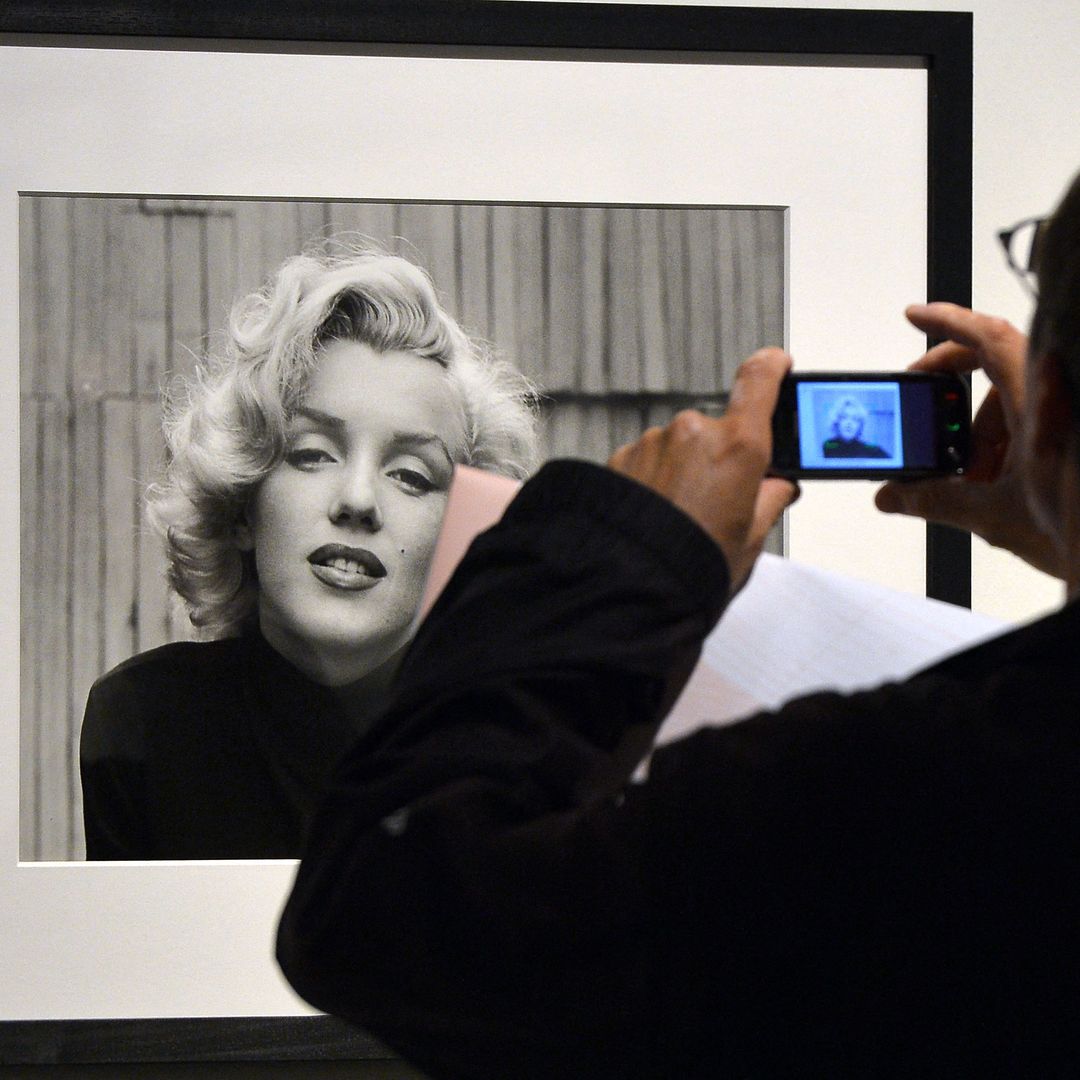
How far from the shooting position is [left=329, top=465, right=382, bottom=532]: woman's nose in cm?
103

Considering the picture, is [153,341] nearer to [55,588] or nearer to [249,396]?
[249,396]

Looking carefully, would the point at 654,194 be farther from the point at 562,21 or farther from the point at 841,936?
the point at 841,936

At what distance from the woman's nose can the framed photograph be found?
16 centimetres

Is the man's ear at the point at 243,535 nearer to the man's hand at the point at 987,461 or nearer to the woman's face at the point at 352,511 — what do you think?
the woman's face at the point at 352,511

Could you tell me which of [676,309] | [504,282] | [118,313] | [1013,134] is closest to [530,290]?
[504,282]

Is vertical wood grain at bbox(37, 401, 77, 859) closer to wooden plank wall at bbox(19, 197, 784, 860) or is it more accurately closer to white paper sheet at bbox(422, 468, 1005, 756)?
wooden plank wall at bbox(19, 197, 784, 860)

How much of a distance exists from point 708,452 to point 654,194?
71cm

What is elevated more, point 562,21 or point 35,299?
point 562,21

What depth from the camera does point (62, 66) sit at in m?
1.04

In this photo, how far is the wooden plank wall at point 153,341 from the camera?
1.03 metres

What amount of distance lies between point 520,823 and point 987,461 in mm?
358

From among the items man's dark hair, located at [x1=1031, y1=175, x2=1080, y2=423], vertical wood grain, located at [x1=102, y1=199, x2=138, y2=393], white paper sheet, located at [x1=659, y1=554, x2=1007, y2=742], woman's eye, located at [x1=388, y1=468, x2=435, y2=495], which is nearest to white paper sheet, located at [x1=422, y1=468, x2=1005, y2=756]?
white paper sheet, located at [x1=659, y1=554, x2=1007, y2=742]

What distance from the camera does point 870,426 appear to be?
56 cm

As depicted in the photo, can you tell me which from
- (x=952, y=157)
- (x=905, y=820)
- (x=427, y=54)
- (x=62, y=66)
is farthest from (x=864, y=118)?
(x=905, y=820)
